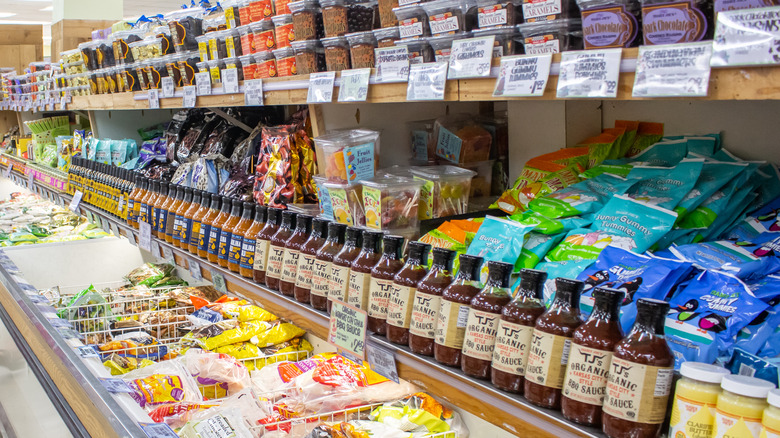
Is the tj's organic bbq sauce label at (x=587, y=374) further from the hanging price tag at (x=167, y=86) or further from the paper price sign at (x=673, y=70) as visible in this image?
the hanging price tag at (x=167, y=86)

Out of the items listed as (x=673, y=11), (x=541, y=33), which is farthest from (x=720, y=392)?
(x=541, y=33)

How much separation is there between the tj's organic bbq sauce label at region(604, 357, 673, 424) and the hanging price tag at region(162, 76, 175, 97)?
2114 mm

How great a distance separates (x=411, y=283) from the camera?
1184 mm

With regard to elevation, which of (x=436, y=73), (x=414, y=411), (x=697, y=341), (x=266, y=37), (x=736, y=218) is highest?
(x=266, y=37)

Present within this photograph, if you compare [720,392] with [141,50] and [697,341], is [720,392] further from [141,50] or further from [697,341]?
[141,50]

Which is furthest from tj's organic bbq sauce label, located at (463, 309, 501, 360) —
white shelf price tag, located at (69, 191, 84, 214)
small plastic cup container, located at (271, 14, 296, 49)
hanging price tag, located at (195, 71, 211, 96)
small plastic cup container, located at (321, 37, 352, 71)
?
white shelf price tag, located at (69, 191, 84, 214)

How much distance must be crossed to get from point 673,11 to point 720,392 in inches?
19.5

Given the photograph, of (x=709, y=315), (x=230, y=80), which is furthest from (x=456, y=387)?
(x=230, y=80)

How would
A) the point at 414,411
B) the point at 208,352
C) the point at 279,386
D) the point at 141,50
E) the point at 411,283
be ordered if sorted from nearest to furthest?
the point at 411,283, the point at 414,411, the point at 279,386, the point at 208,352, the point at 141,50

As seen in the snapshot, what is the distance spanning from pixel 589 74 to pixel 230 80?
53.1 inches

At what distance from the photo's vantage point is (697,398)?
76cm

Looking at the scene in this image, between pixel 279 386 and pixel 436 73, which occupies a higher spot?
pixel 436 73

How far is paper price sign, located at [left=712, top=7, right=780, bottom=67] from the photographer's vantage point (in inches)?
28.1

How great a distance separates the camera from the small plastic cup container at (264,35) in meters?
1.88
